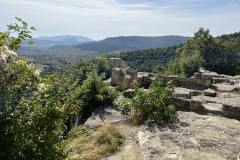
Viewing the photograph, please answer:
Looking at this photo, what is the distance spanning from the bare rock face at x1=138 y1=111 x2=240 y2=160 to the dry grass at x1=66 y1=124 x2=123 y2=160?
0.65 meters

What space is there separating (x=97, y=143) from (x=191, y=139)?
2.31 metres

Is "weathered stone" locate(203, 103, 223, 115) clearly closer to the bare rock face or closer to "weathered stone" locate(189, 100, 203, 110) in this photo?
"weathered stone" locate(189, 100, 203, 110)

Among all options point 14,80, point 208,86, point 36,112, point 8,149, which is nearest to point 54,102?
point 36,112

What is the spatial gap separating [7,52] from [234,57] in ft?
114

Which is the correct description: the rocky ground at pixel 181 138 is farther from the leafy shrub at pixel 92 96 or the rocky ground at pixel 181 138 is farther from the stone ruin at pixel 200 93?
the leafy shrub at pixel 92 96

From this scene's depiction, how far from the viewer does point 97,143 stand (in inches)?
175

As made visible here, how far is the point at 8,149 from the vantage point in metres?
2.36

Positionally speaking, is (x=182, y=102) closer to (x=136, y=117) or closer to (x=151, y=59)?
(x=136, y=117)

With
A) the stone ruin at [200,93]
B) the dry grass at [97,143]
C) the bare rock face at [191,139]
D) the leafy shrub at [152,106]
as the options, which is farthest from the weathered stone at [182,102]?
the dry grass at [97,143]

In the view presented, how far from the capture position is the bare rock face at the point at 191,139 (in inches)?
146

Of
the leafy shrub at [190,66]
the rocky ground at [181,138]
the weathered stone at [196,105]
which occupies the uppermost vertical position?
the leafy shrub at [190,66]

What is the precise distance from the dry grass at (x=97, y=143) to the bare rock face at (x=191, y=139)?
2.14 ft

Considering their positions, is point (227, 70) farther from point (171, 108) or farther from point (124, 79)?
point (171, 108)

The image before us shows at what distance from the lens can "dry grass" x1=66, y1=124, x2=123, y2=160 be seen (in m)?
3.97
